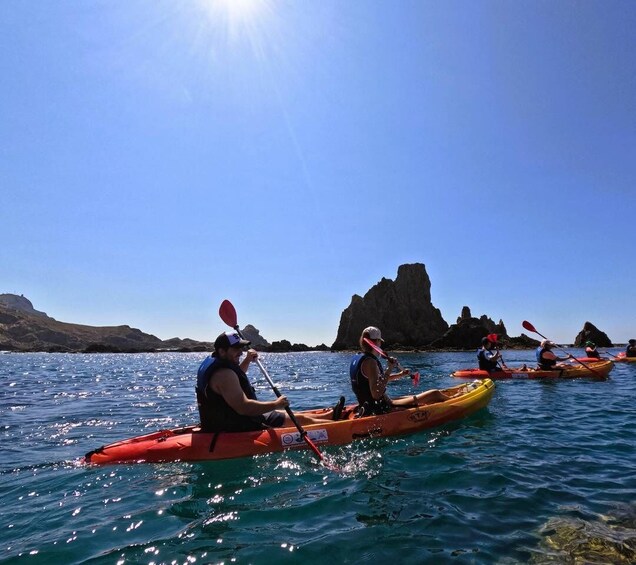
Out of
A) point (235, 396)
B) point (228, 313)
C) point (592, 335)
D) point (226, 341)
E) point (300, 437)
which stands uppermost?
point (592, 335)

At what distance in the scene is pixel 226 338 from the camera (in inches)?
254

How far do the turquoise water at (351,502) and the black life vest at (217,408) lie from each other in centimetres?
68

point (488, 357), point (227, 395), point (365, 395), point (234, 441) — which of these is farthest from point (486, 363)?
point (227, 395)

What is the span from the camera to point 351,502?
4.93m

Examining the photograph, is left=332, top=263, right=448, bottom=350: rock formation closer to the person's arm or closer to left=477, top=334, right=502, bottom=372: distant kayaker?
left=477, top=334, right=502, bottom=372: distant kayaker

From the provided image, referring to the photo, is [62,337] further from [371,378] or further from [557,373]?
[371,378]

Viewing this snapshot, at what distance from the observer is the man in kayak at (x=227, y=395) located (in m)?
6.43

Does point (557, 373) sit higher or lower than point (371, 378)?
lower

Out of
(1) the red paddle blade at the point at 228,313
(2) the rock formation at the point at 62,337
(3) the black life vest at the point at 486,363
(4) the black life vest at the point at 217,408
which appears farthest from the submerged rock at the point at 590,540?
(2) the rock formation at the point at 62,337

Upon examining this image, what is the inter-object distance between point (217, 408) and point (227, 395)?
476mm

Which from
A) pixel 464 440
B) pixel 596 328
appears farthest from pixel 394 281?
pixel 464 440

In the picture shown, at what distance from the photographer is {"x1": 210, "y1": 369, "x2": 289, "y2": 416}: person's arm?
252 inches

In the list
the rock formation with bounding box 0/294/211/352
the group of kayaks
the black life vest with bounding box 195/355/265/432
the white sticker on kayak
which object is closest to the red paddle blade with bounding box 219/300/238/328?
the group of kayaks

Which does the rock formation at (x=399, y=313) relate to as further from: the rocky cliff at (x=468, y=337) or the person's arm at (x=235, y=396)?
the person's arm at (x=235, y=396)
